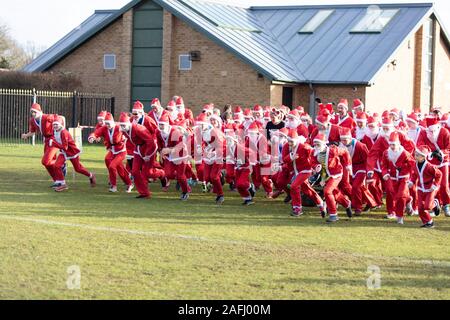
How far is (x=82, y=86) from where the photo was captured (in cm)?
3934

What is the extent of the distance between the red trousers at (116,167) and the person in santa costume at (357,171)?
5068 millimetres

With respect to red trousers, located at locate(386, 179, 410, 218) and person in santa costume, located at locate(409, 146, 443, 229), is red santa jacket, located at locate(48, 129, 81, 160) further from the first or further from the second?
person in santa costume, located at locate(409, 146, 443, 229)

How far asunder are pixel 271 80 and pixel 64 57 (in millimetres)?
10705

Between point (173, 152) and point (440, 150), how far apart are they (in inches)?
215

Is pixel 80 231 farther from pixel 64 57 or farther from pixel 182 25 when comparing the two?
pixel 64 57

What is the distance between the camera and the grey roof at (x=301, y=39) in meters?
35.6

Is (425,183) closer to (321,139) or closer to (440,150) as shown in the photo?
(321,139)

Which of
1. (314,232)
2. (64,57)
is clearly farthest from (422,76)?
(314,232)

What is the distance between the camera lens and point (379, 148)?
55.0ft

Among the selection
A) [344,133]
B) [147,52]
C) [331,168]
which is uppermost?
[147,52]

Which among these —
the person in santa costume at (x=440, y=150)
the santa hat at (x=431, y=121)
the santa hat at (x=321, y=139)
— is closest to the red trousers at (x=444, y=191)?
the person in santa costume at (x=440, y=150)

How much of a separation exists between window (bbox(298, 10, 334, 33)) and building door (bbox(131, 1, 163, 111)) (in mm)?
6668

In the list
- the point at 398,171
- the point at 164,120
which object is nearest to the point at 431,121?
the point at 398,171
